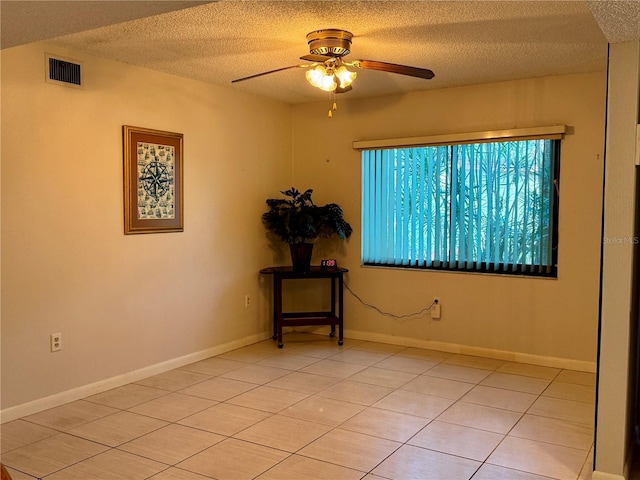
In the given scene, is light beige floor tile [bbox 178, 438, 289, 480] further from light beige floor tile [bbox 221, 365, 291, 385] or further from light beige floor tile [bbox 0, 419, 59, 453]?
light beige floor tile [bbox 221, 365, 291, 385]

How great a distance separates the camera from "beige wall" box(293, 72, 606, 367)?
434 centimetres

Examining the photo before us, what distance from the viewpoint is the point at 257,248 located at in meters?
5.34

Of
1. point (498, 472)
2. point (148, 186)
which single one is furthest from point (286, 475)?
point (148, 186)

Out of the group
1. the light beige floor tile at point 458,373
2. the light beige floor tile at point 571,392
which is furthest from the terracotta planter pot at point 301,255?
the light beige floor tile at point 571,392

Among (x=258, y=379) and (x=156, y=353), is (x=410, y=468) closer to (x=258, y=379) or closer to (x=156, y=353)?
(x=258, y=379)

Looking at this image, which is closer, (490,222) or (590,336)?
(590,336)

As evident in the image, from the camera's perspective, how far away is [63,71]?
3.60 m

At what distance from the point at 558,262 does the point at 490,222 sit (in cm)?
62

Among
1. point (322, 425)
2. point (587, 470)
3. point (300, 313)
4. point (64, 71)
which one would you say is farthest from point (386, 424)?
point (64, 71)

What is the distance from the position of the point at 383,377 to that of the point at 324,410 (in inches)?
32.5

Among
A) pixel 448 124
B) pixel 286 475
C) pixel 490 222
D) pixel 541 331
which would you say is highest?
pixel 448 124

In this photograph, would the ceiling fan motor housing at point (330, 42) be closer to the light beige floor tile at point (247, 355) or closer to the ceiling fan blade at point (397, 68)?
the ceiling fan blade at point (397, 68)

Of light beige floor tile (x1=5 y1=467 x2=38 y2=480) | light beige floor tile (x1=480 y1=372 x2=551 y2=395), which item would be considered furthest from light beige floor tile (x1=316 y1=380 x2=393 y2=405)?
light beige floor tile (x1=5 y1=467 x2=38 y2=480)

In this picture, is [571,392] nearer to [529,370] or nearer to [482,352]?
[529,370]
